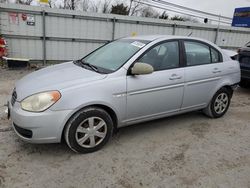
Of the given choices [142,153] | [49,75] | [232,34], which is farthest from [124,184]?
[232,34]

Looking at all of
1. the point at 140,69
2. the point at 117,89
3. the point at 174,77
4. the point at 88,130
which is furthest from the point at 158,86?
the point at 88,130

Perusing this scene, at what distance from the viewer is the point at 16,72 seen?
7.41 meters

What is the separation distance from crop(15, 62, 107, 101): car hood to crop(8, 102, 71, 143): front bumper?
0.80 feet

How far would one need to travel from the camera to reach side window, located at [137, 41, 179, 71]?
3.34 m

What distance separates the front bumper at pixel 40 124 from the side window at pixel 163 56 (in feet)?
4.55

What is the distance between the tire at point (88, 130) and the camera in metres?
2.76

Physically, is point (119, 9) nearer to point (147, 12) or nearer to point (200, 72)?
point (147, 12)

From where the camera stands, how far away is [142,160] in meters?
2.87

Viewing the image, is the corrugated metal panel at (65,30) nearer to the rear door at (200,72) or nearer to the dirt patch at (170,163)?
the rear door at (200,72)

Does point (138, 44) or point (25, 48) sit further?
point (25, 48)

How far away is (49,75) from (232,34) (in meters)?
11.9

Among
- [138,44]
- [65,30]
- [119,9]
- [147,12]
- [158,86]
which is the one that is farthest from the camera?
[147,12]

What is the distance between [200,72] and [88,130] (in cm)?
212

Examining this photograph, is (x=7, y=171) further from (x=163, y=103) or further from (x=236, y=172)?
(x=236, y=172)
